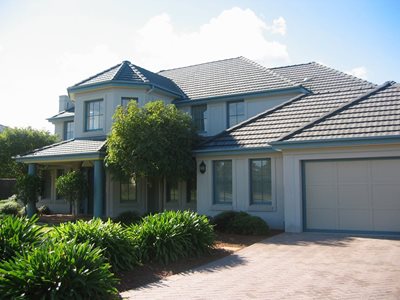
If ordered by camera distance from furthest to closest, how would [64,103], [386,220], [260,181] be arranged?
[64,103] < [260,181] < [386,220]

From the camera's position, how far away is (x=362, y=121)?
13.5 metres

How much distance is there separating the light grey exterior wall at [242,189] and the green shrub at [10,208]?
10.6 meters

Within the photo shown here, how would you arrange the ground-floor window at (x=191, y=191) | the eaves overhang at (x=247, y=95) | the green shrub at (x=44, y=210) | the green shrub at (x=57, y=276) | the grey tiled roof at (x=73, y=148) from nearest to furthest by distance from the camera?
the green shrub at (x=57, y=276)
the grey tiled roof at (x=73, y=148)
the ground-floor window at (x=191, y=191)
the eaves overhang at (x=247, y=95)
the green shrub at (x=44, y=210)

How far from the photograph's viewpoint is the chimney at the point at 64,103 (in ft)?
101

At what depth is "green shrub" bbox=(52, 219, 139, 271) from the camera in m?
8.39

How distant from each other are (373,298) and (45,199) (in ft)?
69.6

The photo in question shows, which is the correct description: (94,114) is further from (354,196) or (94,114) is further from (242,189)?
(354,196)

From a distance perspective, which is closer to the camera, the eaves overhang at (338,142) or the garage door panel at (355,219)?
the eaves overhang at (338,142)

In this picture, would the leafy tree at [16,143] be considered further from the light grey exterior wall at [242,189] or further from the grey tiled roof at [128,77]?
the light grey exterior wall at [242,189]

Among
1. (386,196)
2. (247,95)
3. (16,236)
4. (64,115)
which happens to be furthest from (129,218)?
(64,115)

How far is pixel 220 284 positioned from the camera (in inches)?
298

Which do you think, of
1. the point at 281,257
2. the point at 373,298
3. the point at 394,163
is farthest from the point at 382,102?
the point at 373,298

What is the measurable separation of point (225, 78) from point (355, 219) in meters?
11.8

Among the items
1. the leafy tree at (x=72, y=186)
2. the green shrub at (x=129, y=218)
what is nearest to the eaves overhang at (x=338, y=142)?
the green shrub at (x=129, y=218)
